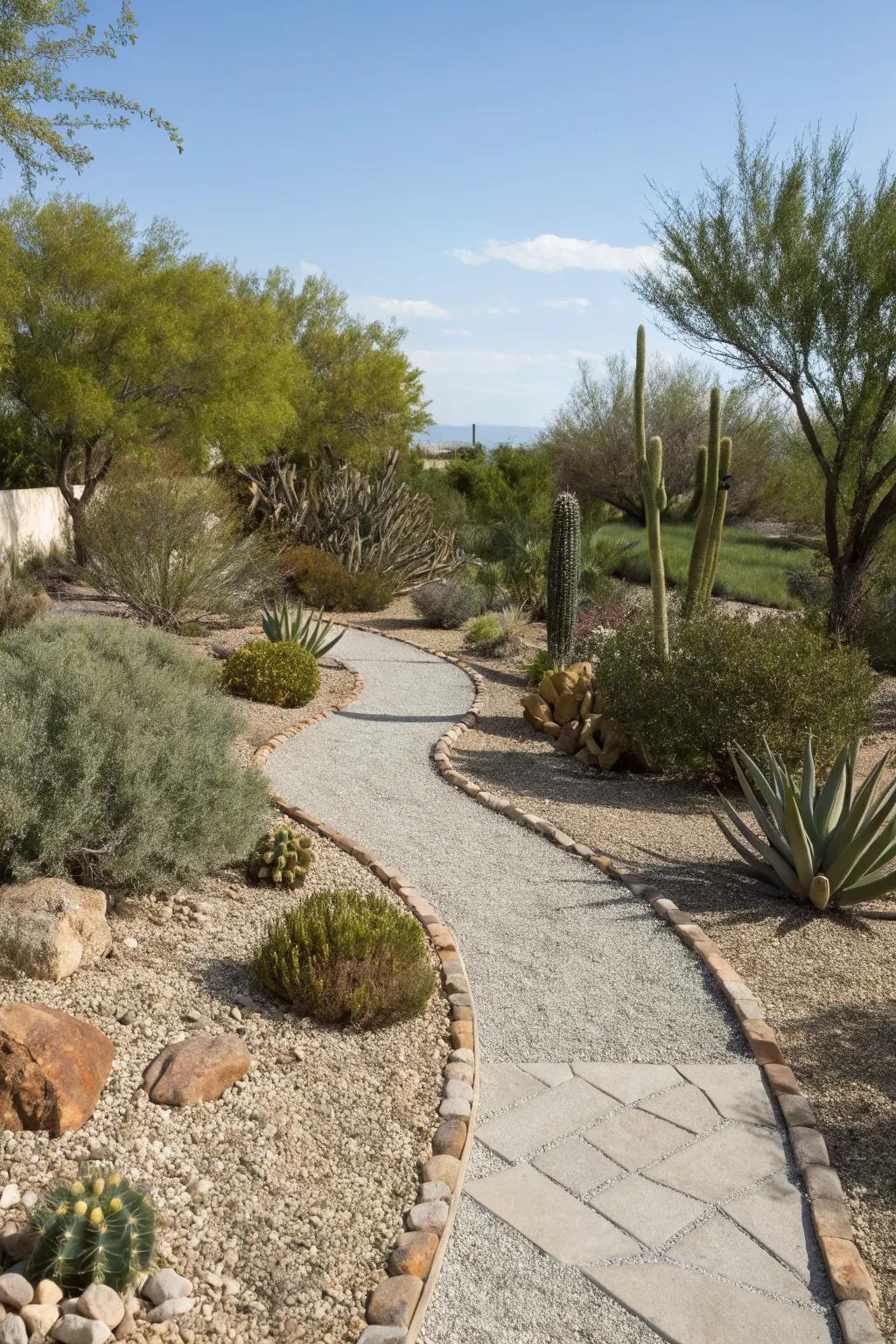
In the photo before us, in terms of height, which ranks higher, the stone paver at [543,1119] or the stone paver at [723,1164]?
the stone paver at [543,1119]

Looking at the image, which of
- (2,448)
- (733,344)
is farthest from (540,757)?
(2,448)

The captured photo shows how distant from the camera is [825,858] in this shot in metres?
6.22

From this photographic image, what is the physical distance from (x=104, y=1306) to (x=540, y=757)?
6.81 meters

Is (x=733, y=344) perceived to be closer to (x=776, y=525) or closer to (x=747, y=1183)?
(x=747, y=1183)

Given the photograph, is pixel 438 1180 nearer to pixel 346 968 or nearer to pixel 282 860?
pixel 346 968

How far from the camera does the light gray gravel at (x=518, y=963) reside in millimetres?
3139

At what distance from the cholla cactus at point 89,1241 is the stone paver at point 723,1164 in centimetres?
172

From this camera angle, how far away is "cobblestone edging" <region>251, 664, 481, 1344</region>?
9.97 ft

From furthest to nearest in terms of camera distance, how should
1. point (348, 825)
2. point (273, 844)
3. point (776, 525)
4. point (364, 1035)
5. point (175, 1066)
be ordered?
1. point (776, 525)
2. point (348, 825)
3. point (273, 844)
4. point (364, 1035)
5. point (175, 1066)

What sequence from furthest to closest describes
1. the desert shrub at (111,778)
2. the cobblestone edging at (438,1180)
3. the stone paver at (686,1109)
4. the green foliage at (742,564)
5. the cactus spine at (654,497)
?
the green foliage at (742,564)
the cactus spine at (654,497)
the desert shrub at (111,778)
the stone paver at (686,1109)
the cobblestone edging at (438,1180)

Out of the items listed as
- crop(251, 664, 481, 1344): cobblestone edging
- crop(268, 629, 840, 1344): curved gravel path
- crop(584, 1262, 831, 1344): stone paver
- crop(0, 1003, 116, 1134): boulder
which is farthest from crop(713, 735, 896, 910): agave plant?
crop(0, 1003, 116, 1134): boulder

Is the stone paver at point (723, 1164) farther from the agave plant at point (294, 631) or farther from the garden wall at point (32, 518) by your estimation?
the garden wall at point (32, 518)

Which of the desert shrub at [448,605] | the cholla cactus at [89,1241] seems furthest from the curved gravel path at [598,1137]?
the desert shrub at [448,605]

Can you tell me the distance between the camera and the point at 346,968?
454cm
